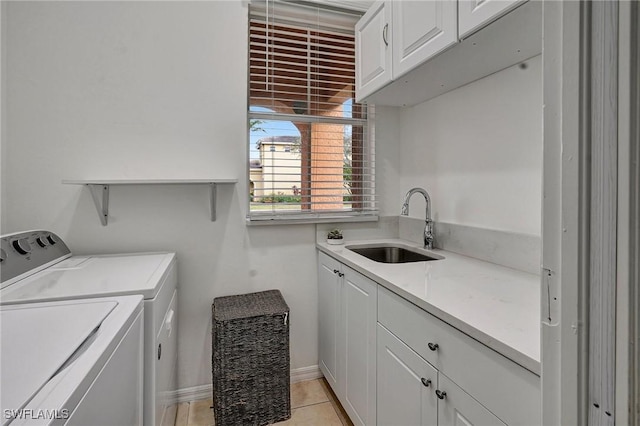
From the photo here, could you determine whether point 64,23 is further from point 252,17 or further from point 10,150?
point 252,17

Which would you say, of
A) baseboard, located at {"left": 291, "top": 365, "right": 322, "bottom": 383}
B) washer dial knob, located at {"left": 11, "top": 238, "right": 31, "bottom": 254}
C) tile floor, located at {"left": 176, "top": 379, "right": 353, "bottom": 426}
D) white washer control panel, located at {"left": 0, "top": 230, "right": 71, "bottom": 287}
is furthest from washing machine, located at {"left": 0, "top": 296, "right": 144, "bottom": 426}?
baseboard, located at {"left": 291, "top": 365, "right": 322, "bottom": 383}

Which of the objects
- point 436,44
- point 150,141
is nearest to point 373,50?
point 436,44

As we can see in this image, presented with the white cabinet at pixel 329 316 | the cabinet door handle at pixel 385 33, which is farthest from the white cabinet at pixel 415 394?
the cabinet door handle at pixel 385 33

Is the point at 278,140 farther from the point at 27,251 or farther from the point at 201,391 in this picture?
the point at 201,391

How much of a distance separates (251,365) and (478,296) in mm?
1200

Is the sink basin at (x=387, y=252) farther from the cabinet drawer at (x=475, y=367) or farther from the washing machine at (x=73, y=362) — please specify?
the washing machine at (x=73, y=362)

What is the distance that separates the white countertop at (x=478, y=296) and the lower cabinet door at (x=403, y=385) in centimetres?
20

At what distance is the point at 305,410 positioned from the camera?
6.20 feet

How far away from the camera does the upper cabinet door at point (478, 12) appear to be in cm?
103

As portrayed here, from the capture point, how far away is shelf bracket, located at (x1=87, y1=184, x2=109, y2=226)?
1828 millimetres

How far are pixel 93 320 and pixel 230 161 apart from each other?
1296 mm

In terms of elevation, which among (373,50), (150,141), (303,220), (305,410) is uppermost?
(373,50)

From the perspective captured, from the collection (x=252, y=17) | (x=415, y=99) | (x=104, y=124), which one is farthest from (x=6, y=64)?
(x=415, y=99)

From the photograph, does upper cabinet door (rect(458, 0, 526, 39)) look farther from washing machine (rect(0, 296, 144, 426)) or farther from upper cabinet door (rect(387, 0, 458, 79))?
washing machine (rect(0, 296, 144, 426))
